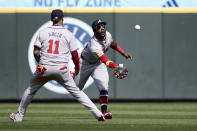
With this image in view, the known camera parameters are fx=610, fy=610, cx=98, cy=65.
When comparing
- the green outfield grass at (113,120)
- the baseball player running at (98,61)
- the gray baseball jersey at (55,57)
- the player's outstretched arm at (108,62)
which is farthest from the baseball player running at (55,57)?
the baseball player running at (98,61)

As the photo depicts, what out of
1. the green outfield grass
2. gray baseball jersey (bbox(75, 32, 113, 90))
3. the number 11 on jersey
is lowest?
the green outfield grass

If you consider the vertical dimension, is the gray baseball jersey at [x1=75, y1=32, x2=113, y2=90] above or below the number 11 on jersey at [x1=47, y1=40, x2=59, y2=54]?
below

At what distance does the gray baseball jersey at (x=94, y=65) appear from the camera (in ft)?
34.3

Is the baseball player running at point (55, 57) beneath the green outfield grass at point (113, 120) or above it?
above

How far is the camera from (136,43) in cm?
1506

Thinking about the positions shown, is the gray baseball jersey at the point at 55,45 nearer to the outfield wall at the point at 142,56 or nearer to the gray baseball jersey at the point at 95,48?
the gray baseball jersey at the point at 95,48

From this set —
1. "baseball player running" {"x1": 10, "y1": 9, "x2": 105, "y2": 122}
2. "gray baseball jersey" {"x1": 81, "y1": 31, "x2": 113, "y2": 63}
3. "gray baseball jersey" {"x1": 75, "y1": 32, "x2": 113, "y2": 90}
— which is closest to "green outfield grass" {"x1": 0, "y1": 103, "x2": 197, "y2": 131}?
"baseball player running" {"x1": 10, "y1": 9, "x2": 105, "y2": 122}

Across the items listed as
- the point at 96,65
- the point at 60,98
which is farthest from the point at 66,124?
the point at 60,98

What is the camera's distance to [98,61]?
10.8 meters

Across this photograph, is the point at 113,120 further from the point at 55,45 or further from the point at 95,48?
the point at 55,45

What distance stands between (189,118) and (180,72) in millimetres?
4799

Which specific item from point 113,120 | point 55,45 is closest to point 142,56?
point 113,120

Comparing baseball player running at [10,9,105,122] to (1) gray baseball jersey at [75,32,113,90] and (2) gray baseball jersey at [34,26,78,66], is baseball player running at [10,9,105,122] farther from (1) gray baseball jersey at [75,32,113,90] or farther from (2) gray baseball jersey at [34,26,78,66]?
(1) gray baseball jersey at [75,32,113,90]

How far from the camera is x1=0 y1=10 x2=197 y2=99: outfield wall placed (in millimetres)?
15031
